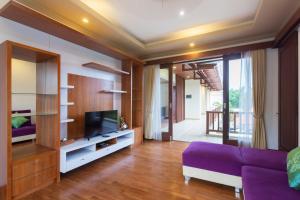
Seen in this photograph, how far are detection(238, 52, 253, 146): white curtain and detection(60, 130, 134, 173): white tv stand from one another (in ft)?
8.86

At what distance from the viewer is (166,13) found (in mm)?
1903

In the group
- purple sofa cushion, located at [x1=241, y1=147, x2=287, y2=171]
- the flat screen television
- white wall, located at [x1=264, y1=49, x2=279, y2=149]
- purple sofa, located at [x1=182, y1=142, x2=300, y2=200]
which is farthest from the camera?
white wall, located at [x1=264, y1=49, x2=279, y2=149]

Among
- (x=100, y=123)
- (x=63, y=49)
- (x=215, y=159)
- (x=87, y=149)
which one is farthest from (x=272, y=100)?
(x=63, y=49)

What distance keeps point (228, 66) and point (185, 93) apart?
20.3 ft

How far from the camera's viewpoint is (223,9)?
9.03 ft

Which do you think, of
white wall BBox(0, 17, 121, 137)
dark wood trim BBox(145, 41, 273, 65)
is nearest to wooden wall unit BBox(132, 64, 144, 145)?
dark wood trim BBox(145, 41, 273, 65)

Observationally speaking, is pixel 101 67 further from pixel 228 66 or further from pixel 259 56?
pixel 259 56

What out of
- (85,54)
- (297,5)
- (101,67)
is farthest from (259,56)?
(85,54)

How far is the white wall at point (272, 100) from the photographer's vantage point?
11.3 ft

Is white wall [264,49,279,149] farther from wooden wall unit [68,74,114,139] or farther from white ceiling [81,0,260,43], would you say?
wooden wall unit [68,74,114,139]

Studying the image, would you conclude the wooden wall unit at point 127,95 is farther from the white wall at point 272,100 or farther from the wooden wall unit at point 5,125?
the white wall at point 272,100

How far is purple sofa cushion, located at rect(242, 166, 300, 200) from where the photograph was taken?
129cm

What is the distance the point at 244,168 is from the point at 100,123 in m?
2.60

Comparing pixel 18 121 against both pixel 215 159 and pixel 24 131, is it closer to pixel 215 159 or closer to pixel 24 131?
pixel 24 131
